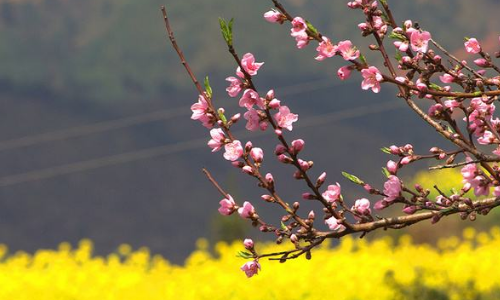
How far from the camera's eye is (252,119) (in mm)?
2727

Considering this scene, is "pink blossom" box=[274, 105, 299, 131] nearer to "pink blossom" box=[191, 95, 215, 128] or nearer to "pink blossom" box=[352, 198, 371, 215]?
"pink blossom" box=[191, 95, 215, 128]

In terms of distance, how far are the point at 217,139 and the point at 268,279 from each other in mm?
5118

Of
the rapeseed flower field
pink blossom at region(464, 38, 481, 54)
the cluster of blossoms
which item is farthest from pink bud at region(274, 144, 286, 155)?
the rapeseed flower field

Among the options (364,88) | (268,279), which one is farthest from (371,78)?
(268,279)

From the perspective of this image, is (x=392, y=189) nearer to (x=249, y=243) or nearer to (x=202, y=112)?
(x=249, y=243)

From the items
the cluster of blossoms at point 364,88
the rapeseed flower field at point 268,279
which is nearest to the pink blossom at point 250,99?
the cluster of blossoms at point 364,88

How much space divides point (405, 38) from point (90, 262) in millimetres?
6855

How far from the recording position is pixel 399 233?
12164 millimetres

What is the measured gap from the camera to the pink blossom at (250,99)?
105 inches

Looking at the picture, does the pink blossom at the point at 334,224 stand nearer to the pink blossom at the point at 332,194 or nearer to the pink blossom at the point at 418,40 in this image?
the pink blossom at the point at 332,194

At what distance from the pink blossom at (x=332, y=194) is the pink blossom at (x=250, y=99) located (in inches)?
14.3

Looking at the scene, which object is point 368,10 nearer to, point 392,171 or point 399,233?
point 392,171

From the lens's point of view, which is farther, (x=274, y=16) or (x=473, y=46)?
(x=473, y=46)

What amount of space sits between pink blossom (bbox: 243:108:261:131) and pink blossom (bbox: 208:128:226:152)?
0.08 meters
